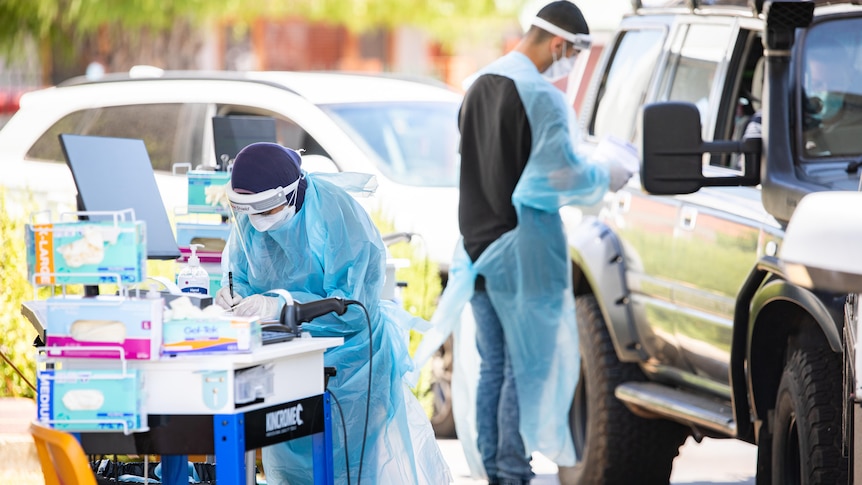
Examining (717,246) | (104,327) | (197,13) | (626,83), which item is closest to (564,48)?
(626,83)

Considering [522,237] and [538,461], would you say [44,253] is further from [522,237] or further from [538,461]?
[538,461]

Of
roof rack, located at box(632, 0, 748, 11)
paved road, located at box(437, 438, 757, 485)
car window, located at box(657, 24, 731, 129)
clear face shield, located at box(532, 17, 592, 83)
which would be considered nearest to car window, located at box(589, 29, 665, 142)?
roof rack, located at box(632, 0, 748, 11)

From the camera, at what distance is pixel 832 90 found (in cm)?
546

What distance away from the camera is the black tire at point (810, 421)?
4844 mm

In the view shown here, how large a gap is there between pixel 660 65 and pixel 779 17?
1615 mm

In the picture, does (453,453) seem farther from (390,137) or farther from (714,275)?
(714,275)

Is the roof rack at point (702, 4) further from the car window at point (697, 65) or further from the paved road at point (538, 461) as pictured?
the paved road at point (538, 461)

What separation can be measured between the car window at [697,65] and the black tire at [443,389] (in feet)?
7.56

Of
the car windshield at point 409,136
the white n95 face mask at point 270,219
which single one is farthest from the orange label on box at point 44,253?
the car windshield at point 409,136

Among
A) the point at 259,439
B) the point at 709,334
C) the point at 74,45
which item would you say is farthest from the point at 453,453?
the point at 74,45

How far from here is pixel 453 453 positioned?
8.24m

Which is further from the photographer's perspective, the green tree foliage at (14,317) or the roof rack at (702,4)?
the green tree foliage at (14,317)

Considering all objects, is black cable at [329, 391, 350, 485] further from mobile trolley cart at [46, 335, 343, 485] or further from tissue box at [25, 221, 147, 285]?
tissue box at [25, 221, 147, 285]

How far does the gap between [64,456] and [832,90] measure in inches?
125
